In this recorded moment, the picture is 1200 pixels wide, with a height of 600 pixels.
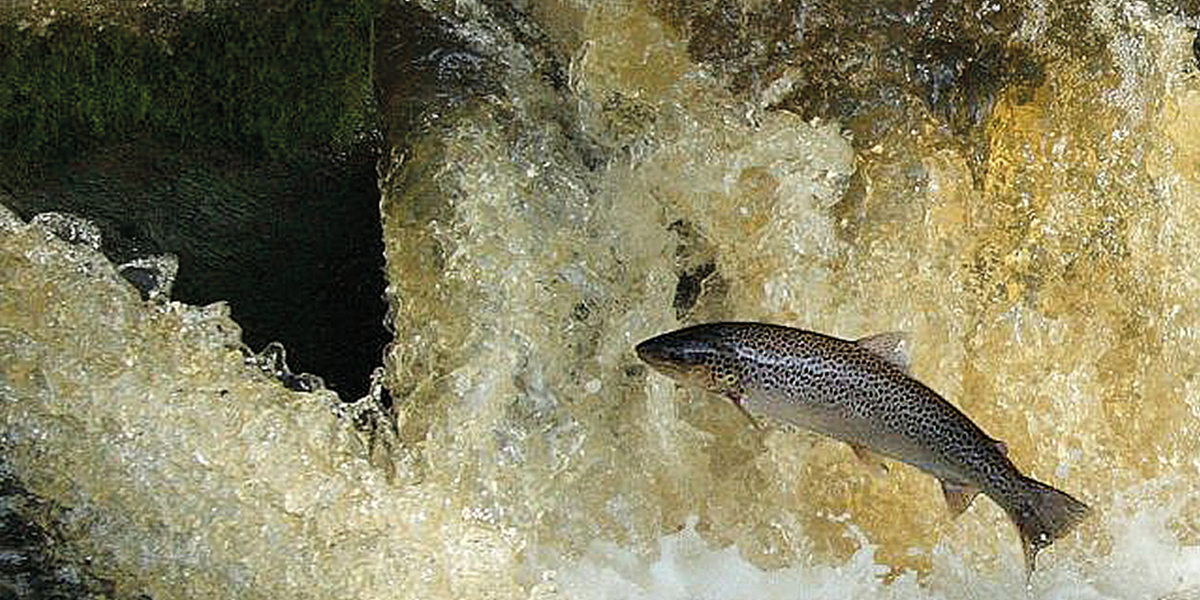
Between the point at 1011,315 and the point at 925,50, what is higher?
the point at 925,50

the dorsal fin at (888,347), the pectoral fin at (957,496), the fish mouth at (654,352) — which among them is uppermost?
the dorsal fin at (888,347)

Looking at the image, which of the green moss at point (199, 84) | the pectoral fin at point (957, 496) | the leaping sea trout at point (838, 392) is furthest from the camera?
the green moss at point (199, 84)

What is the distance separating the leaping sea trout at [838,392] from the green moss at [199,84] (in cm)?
91

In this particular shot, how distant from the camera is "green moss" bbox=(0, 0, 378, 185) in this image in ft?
12.5

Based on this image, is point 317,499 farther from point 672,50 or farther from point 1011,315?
point 1011,315

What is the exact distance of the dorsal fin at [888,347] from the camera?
11.5 ft

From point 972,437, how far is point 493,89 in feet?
4.08

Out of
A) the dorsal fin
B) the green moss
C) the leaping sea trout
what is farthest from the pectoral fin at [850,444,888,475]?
the green moss

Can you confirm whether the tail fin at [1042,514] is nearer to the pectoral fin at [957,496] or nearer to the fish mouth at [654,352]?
the pectoral fin at [957,496]

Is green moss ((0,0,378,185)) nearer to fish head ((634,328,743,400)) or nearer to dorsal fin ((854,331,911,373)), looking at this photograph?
fish head ((634,328,743,400))

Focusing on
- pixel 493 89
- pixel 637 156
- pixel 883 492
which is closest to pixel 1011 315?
pixel 883 492

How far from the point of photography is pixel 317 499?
11.6 ft

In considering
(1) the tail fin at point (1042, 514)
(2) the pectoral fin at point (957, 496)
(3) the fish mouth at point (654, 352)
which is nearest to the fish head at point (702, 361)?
(3) the fish mouth at point (654, 352)

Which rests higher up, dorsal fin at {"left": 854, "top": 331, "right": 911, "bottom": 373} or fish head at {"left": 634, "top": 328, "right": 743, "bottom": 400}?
dorsal fin at {"left": 854, "top": 331, "right": 911, "bottom": 373}
